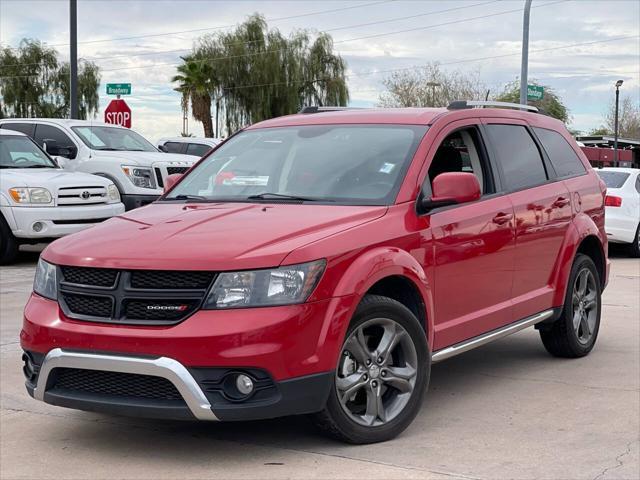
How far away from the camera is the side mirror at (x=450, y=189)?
5805mm

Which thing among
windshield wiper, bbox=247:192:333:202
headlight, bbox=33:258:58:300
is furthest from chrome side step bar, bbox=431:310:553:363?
headlight, bbox=33:258:58:300

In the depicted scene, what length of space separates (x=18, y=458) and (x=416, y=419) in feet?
7.03

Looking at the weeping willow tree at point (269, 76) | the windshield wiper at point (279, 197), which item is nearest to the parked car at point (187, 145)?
the windshield wiper at point (279, 197)

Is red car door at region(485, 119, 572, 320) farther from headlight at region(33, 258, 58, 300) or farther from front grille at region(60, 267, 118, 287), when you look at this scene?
headlight at region(33, 258, 58, 300)

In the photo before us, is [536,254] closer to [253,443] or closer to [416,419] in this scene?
[416,419]

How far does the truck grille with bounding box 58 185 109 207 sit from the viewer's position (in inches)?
561

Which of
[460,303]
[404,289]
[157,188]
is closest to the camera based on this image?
[404,289]

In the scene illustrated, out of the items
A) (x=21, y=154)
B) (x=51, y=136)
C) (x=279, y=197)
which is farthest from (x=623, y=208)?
(x=279, y=197)

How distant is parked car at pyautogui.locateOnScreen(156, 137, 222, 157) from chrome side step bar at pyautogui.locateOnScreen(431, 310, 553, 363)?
18067 mm

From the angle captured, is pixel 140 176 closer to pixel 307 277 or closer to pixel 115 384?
pixel 115 384

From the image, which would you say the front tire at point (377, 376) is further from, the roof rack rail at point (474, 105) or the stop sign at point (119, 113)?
the stop sign at point (119, 113)

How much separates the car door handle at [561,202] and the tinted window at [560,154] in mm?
249

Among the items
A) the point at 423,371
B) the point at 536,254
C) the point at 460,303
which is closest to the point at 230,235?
the point at 423,371

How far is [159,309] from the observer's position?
191 inches
